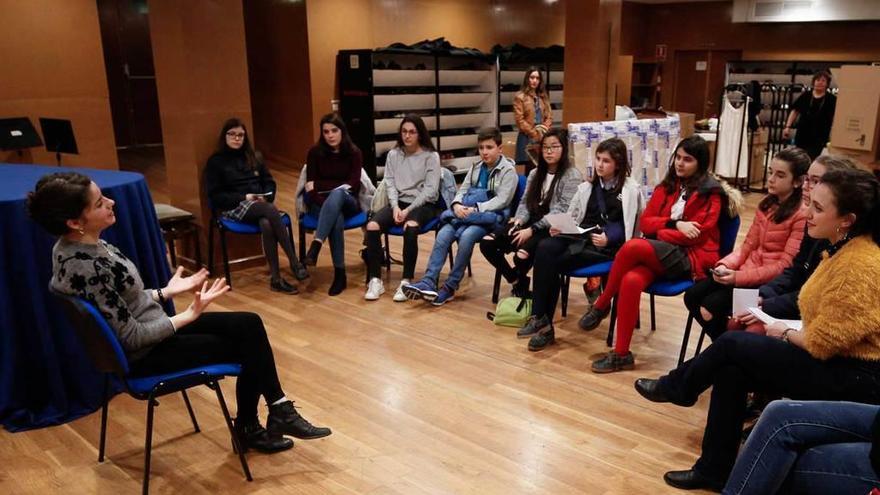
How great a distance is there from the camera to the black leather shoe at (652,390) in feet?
8.98

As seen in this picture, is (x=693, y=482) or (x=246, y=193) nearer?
(x=693, y=482)

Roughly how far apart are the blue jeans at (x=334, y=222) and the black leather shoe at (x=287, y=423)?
2.18m

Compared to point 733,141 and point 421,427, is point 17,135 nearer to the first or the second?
point 421,427

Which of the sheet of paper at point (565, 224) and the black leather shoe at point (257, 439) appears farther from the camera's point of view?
the sheet of paper at point (565, 224)

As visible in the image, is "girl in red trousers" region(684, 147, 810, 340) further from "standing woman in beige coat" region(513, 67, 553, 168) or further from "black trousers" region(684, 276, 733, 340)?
"standing woman in beige coat" region(513, 67, 553, 168)

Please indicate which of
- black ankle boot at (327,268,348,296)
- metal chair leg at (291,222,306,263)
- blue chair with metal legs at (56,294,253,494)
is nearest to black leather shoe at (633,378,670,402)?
blue chair with metal legs at (56,294,253,494)

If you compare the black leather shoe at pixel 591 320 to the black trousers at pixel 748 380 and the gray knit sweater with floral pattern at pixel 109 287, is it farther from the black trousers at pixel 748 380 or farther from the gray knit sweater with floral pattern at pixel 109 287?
the gray knit sweater with floral pattern at pixel 109 287

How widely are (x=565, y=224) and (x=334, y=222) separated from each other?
180 cm

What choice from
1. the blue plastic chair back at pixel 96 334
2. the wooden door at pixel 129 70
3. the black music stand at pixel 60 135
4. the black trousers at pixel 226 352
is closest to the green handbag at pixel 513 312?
the black trousers at pixel 226 352

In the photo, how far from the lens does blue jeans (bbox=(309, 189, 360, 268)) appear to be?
4770mm

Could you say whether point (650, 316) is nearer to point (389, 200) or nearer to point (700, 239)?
point (700, 239)

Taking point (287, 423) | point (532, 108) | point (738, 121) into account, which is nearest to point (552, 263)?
point (287, 423)

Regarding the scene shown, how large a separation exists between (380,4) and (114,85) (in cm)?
528

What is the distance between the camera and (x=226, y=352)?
251 cm
